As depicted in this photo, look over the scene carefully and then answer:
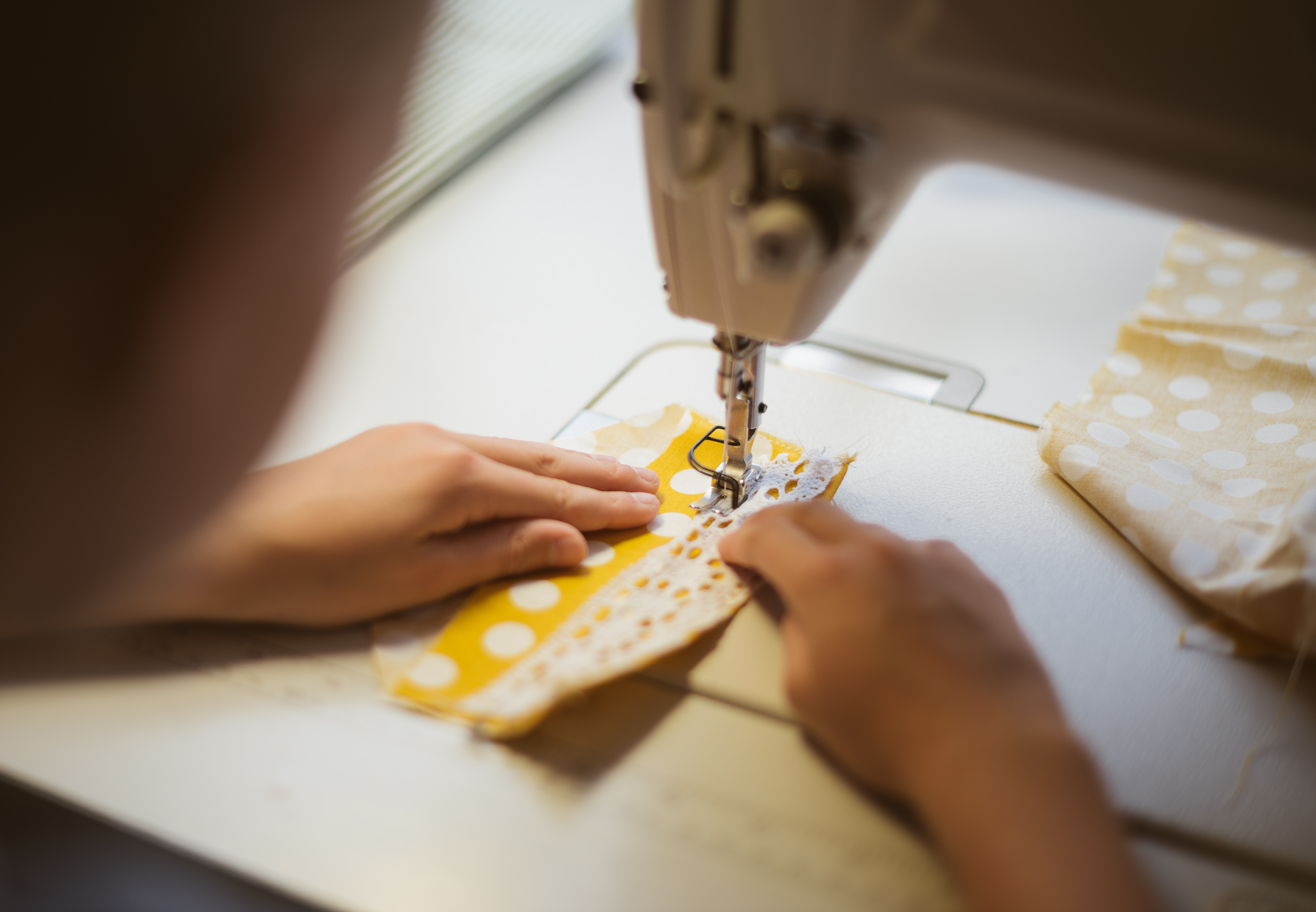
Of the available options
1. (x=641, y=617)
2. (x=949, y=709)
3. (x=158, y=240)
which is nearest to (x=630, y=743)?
(x=641, y=617)

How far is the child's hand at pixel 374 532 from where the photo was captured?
641 mm

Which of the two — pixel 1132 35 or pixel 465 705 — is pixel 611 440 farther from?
pixel 1132 35

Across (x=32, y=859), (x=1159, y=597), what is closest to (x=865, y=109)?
(x=1159, y=597)

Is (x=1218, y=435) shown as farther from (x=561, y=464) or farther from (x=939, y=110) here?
(x=561, y=464)

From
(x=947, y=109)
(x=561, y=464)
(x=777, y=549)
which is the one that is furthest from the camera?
(x=561, y=464)

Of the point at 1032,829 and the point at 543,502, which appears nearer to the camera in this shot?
the point at 1032,829

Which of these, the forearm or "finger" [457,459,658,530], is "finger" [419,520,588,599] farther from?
the forearm

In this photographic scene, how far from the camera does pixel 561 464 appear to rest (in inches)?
29.7

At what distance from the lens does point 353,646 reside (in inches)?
25.7

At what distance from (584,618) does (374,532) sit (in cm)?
16

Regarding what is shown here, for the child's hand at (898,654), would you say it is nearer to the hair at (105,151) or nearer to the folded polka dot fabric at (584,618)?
the folded polka dot fabric at (584,618)

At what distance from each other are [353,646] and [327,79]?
1.22 feet

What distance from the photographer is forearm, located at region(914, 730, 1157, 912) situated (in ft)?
1.58

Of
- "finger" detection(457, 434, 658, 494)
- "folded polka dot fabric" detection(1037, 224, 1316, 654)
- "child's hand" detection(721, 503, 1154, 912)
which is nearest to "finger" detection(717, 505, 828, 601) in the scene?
"child's hand" detection(721, 503, 1154, 912)
